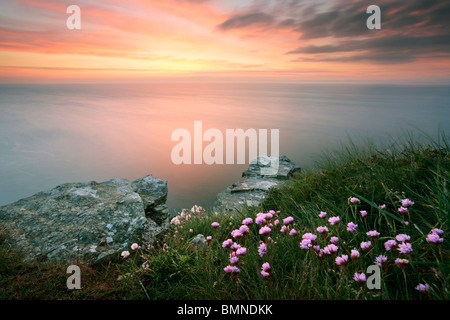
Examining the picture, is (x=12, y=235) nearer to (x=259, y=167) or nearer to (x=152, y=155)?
(x=259, y=167)

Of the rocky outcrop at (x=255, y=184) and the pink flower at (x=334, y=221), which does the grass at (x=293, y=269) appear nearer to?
the pink flower at (x=334, y=221)

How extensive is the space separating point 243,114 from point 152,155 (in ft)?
56.4

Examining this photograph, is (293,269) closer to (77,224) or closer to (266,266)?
(266,266)

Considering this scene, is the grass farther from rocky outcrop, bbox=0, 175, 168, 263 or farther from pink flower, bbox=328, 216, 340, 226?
rocky outcrop, bbox=0, 175, 168, 263

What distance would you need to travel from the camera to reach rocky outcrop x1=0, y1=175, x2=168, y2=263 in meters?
3.26

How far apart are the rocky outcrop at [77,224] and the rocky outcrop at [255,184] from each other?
2.17 meters

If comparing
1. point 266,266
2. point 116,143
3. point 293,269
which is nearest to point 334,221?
point 293,269

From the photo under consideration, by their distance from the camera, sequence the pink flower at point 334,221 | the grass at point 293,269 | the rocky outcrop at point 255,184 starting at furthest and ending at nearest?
1. the rocky outcrop at point 255,184
2. the pink flower at point 334,221
3. the grass at point 293,269

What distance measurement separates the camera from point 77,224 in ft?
12.4

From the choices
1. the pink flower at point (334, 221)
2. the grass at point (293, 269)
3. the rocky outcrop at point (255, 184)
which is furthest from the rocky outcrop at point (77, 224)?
the pink flower at point (334, 221)

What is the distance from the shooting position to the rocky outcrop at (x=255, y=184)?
649cm

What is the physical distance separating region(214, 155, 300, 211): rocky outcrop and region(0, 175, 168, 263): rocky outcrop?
2.17m

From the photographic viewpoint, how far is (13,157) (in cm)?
1855
